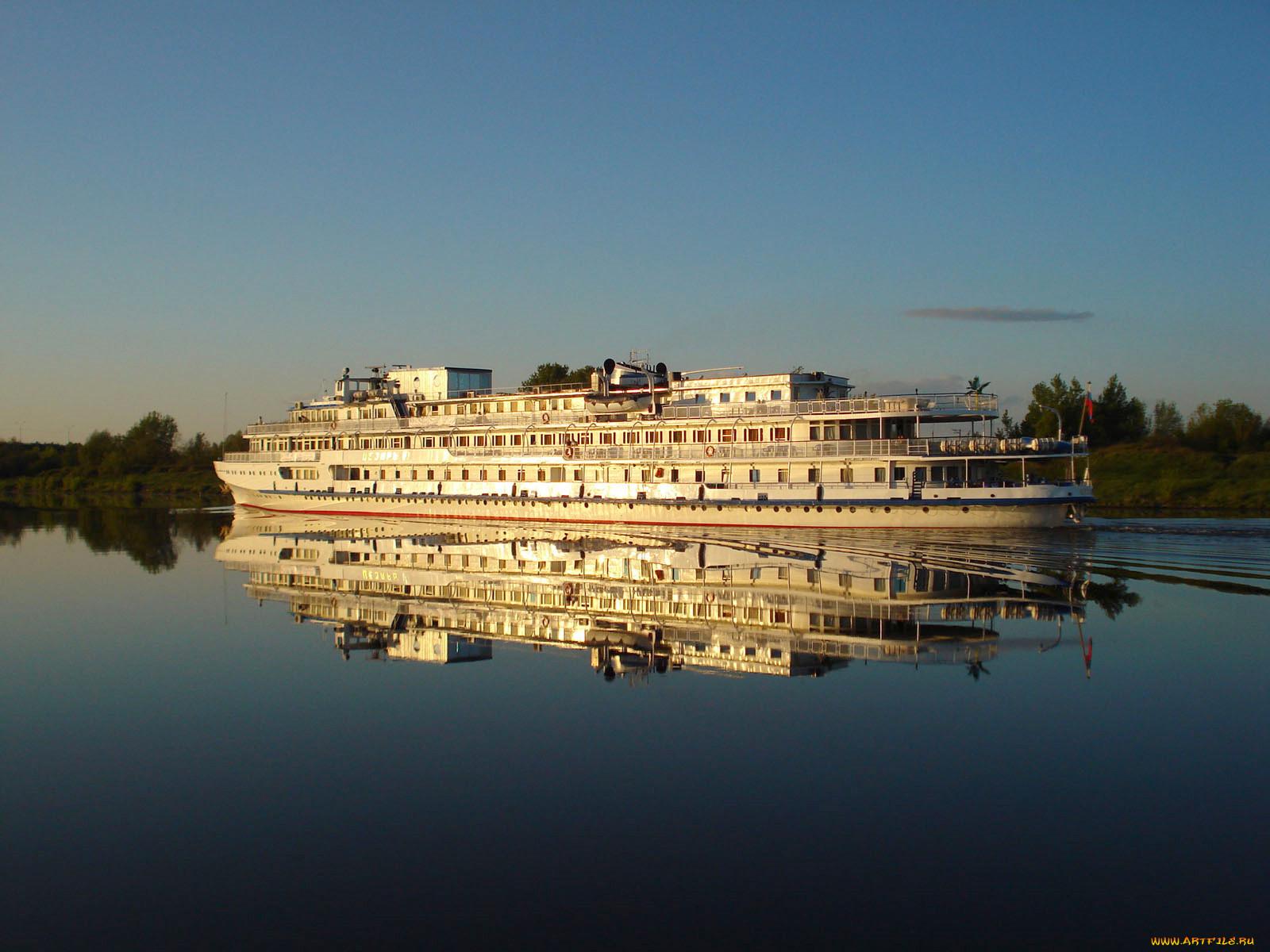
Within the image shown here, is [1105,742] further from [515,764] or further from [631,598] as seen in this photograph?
[631,598]

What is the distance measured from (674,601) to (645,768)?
1405 cm

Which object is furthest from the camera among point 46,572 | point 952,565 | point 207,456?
point 207,456

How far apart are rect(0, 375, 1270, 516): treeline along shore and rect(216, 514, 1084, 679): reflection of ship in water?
14.3m

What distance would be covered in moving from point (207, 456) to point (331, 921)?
507 feet

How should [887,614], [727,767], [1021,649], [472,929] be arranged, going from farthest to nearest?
[887,614]
[1021,649]
[727,767]
[472,929]

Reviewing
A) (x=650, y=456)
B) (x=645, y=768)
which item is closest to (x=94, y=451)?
(x=650, y=456)

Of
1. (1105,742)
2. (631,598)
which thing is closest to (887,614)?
(631,598)

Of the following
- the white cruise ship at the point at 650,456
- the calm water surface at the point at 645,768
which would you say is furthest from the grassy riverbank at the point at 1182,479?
the calm water surface at the point at 645,768

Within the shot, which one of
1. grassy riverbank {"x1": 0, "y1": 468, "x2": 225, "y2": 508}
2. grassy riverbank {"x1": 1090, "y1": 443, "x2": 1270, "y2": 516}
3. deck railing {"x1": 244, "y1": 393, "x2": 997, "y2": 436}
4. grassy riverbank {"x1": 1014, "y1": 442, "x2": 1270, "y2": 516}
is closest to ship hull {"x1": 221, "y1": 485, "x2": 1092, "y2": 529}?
deck railing {"x1": 244, "y1": 393, "x2": 997, "y2": 436}

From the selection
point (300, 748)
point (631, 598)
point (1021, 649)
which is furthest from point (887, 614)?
point (300, 748)

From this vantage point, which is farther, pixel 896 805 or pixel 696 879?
pixel 896 805

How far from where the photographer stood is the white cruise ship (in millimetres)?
47969

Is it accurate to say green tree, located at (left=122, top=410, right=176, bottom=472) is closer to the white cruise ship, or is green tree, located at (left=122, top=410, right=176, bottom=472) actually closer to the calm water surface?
the white cruise ship

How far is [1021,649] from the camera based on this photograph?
20.3 meters
